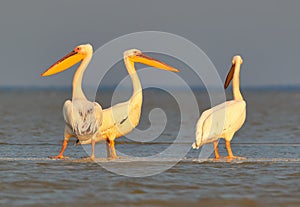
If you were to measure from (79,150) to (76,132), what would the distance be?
2.22 meters

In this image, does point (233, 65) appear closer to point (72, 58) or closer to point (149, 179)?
point (72, 58)

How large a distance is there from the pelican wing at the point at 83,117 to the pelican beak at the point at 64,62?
4.05ft

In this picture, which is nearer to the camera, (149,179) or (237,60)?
(149,179)

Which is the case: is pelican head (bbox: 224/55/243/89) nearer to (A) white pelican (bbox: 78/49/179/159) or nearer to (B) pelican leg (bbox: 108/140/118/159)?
(A) white pelican (bbox: 78/49/179/159)

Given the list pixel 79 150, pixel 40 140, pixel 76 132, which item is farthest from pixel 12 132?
pixel 76 132

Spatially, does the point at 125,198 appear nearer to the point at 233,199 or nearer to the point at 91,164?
the point at 233,199

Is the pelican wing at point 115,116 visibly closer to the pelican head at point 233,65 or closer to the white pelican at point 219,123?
the white pelican at point 219,123

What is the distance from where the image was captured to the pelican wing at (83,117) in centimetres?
1082

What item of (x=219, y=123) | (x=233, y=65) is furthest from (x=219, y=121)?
(x=233, y=65)

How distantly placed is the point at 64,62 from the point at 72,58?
0.17 m

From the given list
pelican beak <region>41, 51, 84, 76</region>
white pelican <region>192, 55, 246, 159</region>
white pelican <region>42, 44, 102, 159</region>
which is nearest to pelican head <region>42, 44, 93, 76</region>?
pelican beak <region>41, 51, 84, 76</region>

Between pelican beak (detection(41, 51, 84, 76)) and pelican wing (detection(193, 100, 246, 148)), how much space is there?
2.55 meters

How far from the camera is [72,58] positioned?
11992 mm

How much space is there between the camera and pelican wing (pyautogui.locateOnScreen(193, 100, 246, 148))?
10.8m
